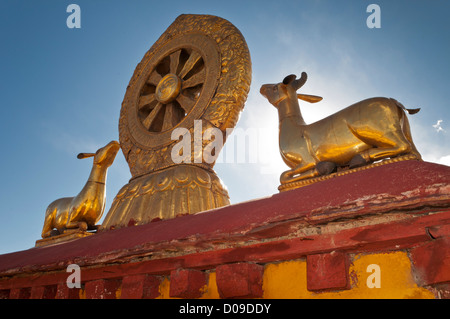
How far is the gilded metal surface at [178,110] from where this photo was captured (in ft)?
10.8

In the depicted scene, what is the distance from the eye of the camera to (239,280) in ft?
5.59

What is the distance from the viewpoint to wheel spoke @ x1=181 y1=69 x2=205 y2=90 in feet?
13.4

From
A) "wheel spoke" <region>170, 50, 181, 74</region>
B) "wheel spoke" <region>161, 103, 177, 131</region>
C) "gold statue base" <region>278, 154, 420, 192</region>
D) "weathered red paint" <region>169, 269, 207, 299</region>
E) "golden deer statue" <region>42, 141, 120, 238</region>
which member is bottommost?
"weathered red paint" <region>169, 269, 207, 299</region>

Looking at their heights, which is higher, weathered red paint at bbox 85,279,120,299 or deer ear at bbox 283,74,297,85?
deer ear at bbox 283,74,297,85

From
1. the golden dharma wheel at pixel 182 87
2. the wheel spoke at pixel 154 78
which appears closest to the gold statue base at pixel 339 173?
the golden dharma wheel at pixel 182 87

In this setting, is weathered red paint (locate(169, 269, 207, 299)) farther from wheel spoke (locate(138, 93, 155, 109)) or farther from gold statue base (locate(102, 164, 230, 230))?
wheel spoke (locate(138, 93, 155, 109))

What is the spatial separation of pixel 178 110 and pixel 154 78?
0.71 m

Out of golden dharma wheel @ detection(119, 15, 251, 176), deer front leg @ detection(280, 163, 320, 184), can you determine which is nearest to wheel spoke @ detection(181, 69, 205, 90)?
golden dharma wheel @ detection(119, 15, 251, 176)

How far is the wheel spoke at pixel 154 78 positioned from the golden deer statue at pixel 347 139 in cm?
247

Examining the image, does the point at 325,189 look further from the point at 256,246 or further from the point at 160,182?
the point at 160,182

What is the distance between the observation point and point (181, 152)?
360 cm

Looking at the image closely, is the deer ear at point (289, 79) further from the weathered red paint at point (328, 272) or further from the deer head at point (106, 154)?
the deer head at point (106, 154)

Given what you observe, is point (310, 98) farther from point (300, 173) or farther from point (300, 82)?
point (300, 173)

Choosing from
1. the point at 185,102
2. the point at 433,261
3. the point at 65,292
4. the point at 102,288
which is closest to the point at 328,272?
the point at 433,261
